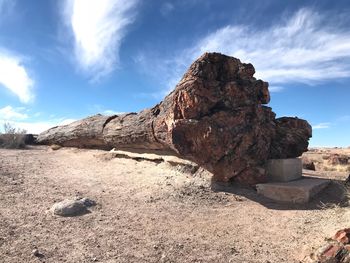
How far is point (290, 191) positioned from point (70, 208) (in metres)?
3.90

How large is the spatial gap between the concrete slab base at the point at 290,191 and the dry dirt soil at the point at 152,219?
17 cm

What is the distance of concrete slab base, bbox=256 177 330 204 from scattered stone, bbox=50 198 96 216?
3.34m

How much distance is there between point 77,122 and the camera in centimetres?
1233

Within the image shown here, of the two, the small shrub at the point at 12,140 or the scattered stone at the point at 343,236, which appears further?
the small shrub at the point at 12,140

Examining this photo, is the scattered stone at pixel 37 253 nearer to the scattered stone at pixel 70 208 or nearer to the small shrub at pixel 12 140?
the scattered stone at pixel 70 208

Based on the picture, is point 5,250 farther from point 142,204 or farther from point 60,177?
point 60,177

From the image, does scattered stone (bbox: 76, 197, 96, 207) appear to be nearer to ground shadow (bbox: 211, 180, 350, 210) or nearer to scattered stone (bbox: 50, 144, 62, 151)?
ground shadow (bbox: 211, 180, 350, 210)

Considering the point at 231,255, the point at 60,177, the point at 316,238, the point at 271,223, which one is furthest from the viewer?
the point at 60,177

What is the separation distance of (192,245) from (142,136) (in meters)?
4.15

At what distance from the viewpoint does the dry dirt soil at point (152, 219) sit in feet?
15.3

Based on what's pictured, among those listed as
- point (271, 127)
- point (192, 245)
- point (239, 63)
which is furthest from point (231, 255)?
point (239, 63)

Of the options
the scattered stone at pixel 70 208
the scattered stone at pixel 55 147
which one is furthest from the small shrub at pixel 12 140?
the scattered stone at pixel 70 208

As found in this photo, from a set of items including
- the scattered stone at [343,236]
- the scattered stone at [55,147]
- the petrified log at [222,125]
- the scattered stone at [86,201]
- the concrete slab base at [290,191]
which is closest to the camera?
the scattered stone at [343,236]

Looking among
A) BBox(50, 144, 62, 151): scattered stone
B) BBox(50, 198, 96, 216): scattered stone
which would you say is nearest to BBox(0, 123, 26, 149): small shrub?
BBox(50, 144, 62, 151): scattered stone
